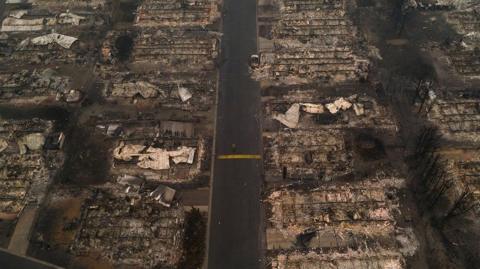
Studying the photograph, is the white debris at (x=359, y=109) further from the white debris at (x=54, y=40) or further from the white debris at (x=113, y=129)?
the white debris at (x=54, y=40)

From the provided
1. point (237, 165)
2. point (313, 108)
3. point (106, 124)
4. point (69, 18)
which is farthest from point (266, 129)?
point (69, 18)

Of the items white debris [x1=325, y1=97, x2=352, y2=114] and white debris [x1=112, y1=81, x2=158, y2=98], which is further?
white debris [x1=112, y1=81, x2=158, y2=98]

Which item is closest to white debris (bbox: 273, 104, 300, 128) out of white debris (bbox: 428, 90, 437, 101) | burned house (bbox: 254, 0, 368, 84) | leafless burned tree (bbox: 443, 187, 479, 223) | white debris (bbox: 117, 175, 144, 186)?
burned house (bbox: 254, 0, 368, 84)

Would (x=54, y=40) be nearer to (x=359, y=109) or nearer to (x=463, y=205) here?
(x=359, y=109)

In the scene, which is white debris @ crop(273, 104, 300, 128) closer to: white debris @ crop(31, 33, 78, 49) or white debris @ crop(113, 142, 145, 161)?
white debris @ crop(113, 142, 145, 161)

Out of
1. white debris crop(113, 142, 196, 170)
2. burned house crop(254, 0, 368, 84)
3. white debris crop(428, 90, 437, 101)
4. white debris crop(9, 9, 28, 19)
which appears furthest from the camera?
white debris crop(9, 9, 28, 19)

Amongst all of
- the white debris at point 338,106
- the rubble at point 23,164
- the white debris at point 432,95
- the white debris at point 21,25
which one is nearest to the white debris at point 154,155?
the rubble at point 23,164
